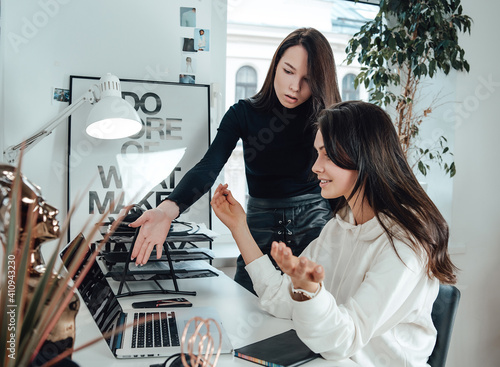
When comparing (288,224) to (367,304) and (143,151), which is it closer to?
(367,304)

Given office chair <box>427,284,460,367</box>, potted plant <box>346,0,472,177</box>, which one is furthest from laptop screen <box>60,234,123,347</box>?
potted plant <box>346,0,472,177</box>

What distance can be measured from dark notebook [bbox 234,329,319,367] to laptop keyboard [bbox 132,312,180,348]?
14 cm

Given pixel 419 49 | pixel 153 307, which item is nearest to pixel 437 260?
pixel 153 307

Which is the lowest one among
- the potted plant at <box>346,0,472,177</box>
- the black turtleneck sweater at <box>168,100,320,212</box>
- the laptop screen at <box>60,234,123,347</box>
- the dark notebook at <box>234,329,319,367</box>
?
the dark notebook at <box>234,329,319,367</box>

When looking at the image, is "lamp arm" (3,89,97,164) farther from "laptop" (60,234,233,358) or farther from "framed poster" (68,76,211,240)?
"laptop" (60,234,233,358)

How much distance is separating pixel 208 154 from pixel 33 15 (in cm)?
89

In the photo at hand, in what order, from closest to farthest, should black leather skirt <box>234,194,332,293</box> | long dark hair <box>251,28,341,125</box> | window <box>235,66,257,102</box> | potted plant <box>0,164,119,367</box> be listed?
potted plant <box>0,164,119,367</box> < long dark hair <box>251,28,341,125</box> < black leather skirt <box>234,194,332,293</box> < window <box>235,66,257,102</box>

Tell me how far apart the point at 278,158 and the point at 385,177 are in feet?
1.83

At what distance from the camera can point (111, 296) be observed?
1.09 meters

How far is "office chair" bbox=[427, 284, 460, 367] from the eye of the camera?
3.76ft

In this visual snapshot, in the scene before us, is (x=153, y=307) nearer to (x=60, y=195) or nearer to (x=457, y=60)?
(x=60, y=195)

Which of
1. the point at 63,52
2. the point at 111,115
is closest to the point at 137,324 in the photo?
the point at 111,115

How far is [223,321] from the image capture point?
3.72 ft

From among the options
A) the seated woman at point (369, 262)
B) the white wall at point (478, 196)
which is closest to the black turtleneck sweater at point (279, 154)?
the seated woman at point (369, 262)
